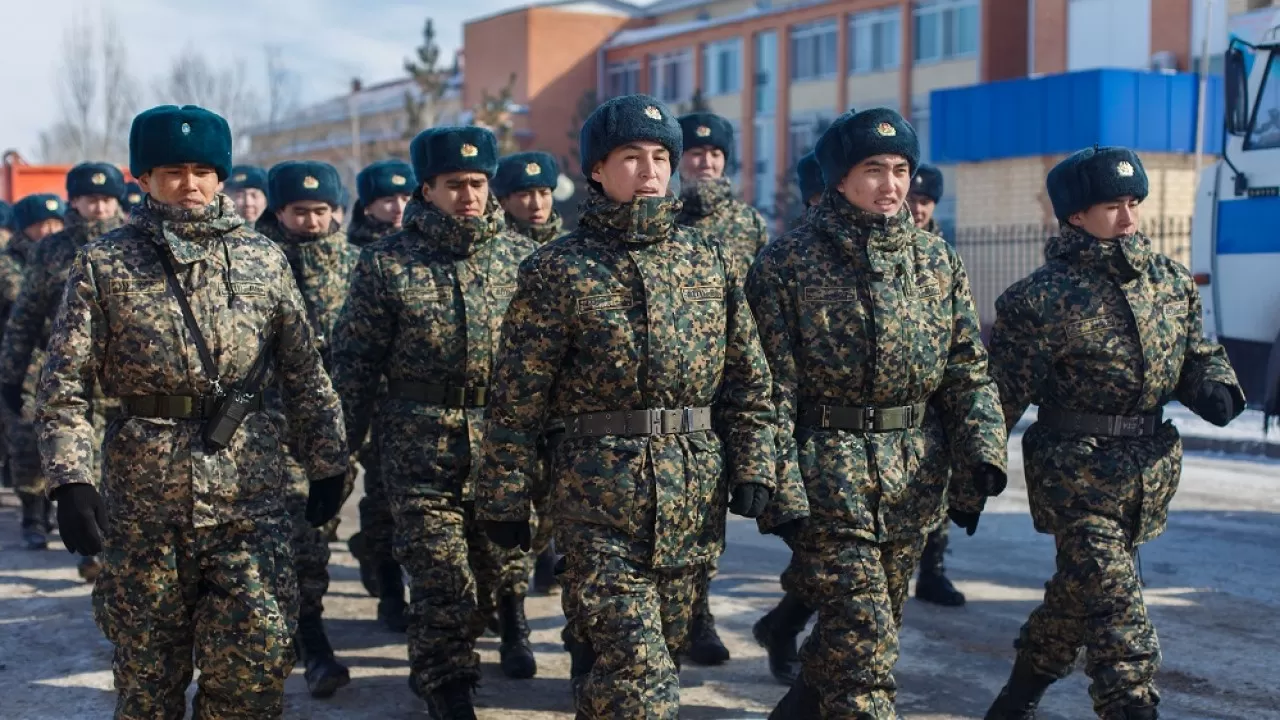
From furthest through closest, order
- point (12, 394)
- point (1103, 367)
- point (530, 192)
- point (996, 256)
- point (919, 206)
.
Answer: point (996, 256) < point (919, 206) < point (530, 192) < point (12, 394) < point (1103, 367)

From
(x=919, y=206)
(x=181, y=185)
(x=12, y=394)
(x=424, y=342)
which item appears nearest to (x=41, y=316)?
(x=12, y=394)

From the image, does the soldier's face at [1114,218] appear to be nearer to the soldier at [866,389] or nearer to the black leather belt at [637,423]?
the soldier at [866,389]

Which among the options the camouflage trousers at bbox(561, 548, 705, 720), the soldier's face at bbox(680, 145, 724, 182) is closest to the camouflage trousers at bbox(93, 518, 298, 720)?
the camouflage trousers at bbox(561, 548, 705, 720)

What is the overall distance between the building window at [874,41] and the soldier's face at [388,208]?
110 ft

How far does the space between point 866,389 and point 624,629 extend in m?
1.21

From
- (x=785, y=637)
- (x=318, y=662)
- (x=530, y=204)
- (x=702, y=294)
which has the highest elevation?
(x=530, y=204)

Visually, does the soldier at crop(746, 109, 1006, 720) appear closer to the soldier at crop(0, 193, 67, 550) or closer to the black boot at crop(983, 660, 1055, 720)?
the black boot at crop(983, 660, 1055, 720)

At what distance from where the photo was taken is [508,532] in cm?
434

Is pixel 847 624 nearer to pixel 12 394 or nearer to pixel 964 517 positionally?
pixel 964 517

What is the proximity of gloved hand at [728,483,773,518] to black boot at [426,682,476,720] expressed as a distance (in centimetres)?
158

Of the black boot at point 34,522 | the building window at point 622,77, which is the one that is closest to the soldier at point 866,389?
the black boot at point 34,522

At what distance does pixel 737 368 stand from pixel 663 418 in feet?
1.05

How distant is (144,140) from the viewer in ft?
14.5

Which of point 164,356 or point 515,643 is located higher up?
point 164,356
